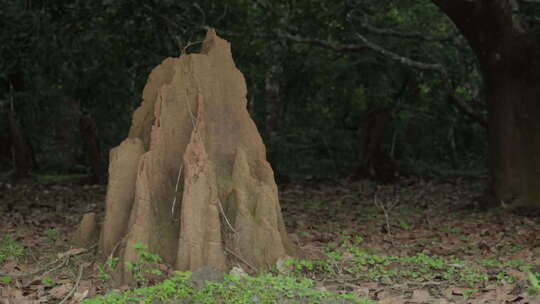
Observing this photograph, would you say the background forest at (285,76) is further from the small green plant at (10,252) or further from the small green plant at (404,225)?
the small green plant at (10,252)

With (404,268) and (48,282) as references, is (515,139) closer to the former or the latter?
(404,268)

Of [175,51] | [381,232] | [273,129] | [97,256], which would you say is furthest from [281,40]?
[97,256]

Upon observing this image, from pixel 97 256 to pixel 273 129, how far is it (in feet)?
35.9

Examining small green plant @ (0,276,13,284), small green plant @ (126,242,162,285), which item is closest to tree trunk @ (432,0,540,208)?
small green plant @ (126,242,162,285)

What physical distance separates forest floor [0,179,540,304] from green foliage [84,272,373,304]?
44 centimetres

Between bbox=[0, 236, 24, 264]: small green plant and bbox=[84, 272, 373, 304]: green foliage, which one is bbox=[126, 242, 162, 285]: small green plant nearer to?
bbox=[84, 272, 373, 304]: green foliage

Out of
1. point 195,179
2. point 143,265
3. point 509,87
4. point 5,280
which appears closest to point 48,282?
point 5,280

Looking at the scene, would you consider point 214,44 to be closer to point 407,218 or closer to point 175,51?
point 407,218

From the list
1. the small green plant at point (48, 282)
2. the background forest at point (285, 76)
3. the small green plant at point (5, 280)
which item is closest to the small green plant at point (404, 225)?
the background forest at point (285, 76)

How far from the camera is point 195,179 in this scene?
6012 mm

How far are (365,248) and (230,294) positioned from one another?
3.33 metres

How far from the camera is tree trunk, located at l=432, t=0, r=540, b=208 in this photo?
11.0m

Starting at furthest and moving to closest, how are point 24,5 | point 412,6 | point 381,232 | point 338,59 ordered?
point 338,59 → point 412,6 → point 24,5 → point 381,232

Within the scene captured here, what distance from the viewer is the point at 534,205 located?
11.0 m
